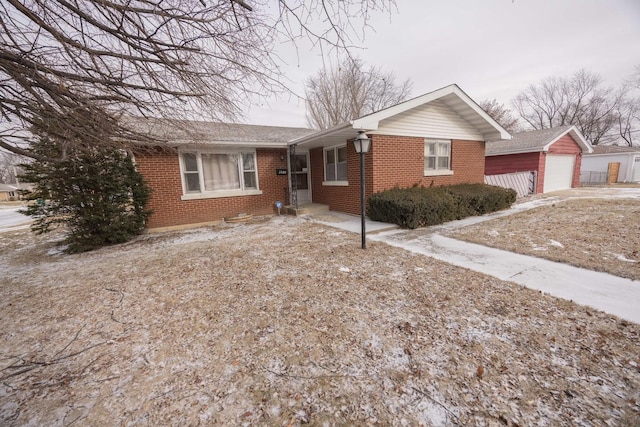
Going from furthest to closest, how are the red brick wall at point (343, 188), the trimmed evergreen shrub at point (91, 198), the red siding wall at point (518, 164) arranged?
the red siding wall at point (518, 164) < the red brick wall at point (343, 188) < the trimmed evergreen shrub at point (91, 198)

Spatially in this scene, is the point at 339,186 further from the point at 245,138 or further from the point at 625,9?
the point at 625,9

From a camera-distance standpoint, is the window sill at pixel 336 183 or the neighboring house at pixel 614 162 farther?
the neighboring house at pixel 614 162

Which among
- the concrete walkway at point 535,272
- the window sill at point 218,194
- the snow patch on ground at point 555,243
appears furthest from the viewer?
the window sill at point 218,194

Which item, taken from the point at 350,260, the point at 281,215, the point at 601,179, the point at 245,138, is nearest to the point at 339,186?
the point at 281,215

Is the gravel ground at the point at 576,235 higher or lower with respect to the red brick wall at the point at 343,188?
lower

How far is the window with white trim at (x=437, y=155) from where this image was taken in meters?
9.28

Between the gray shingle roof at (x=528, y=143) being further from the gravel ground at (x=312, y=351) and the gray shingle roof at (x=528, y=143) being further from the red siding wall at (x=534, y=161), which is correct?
the gravel ground at (x=312, y=351)

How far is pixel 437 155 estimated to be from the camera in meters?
9.52

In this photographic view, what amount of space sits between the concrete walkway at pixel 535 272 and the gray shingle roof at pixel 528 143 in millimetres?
11245

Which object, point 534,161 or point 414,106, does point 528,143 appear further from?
point 414,106

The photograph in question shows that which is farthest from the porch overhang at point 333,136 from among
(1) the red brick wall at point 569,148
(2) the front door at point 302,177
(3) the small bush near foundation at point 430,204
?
(1) the red brick wall at point 569,148

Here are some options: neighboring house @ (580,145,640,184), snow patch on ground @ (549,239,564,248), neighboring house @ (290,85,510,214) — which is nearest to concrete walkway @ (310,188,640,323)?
snow patch on ground @ (549,239,564,248)

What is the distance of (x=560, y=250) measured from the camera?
4.83 meters

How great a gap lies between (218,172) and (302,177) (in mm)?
3503
